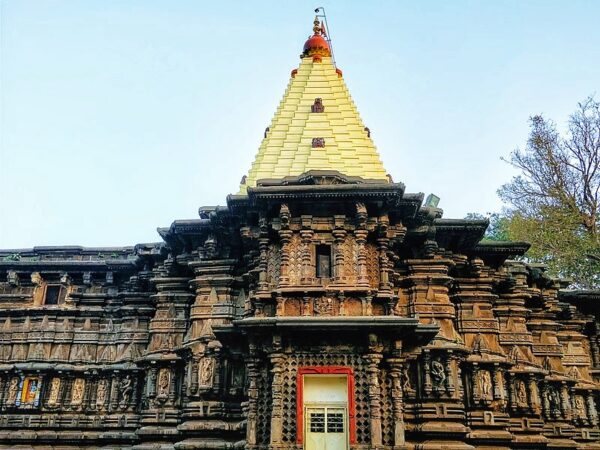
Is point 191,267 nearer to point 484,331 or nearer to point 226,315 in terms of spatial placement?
point 226,315

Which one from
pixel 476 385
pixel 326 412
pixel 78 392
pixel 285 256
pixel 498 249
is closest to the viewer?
pixel 326 412

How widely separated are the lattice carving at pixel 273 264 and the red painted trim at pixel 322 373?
220cm

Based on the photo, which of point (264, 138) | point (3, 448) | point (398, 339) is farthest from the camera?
point (264, 138)

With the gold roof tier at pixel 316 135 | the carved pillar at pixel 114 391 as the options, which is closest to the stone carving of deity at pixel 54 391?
the carved pillar at pixel 114 391

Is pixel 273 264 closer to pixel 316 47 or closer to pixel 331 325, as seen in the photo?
pixel 331 325

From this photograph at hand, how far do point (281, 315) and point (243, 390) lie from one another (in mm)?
2338

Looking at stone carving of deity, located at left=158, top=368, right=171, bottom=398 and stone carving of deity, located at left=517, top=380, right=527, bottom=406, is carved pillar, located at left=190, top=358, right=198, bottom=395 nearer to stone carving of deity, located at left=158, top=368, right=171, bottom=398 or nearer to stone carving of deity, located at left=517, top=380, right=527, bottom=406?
stone carving of deity, located at left=158, top=368, right=171, bottom=398

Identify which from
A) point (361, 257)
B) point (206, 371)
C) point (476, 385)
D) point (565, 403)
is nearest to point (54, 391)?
point (206, 371)

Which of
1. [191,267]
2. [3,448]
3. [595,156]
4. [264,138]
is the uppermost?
[595,156]

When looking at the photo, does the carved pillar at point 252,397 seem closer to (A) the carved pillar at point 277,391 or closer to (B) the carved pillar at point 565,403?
(A) the carved pillar at point 277,391

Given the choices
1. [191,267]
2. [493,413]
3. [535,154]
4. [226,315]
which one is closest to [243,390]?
[226,315]

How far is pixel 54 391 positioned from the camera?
17.2 m

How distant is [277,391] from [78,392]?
7.92m

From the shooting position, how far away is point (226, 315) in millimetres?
14969
